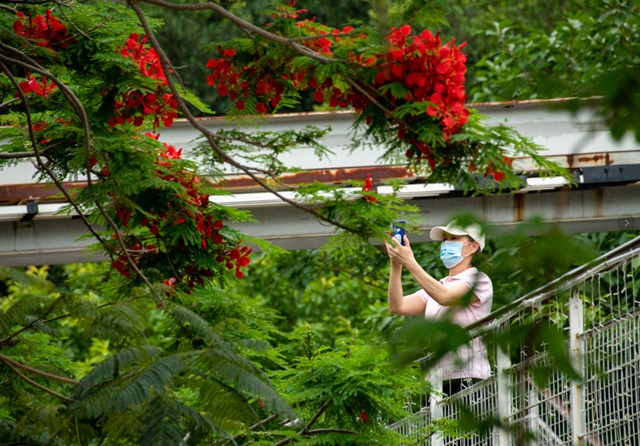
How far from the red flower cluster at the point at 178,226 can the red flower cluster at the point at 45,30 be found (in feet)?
2.51

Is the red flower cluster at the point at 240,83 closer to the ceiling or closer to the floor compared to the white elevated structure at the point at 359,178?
closer to the ceiling

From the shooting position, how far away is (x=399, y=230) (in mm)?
5648

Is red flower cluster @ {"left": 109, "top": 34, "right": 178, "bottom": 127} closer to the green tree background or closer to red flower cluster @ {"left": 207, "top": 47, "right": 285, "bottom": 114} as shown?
red flower cluster @ {"left": 207, "top": 47, "right": 285, "bottom": 114}

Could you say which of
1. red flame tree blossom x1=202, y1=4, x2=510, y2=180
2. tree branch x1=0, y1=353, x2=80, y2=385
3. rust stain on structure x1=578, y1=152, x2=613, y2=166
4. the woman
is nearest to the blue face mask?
the woman

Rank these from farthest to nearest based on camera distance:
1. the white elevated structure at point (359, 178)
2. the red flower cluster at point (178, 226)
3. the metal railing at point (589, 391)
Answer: the white elevated structure at point (359, 178) → the red flower cluster at point (178, 226) → the metal railing at point (589, 391)

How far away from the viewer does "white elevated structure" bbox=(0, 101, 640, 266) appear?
848cm

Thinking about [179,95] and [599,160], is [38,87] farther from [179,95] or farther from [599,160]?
[599,160]

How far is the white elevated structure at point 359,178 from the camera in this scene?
27.8ft

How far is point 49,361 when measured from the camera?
6730 mm

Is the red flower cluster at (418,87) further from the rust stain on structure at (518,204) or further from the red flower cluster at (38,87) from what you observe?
the rust stain on structure at (518,204)

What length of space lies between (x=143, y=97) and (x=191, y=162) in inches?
22.8

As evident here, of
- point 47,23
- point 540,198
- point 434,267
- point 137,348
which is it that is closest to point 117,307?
point 137,348

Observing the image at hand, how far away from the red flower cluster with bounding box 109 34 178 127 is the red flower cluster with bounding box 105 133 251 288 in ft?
0.94

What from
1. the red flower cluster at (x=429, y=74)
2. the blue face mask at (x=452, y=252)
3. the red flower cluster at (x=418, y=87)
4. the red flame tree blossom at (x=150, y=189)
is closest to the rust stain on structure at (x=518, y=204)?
the blue face mask at (x=452, y=252)
